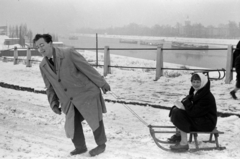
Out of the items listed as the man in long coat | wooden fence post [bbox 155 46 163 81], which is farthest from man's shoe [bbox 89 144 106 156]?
wooden fence post [bbox 155 46 163 81]

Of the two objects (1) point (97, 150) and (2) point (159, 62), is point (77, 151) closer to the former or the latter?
(1) point (97, 150)

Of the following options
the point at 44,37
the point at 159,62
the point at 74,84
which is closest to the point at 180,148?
the point at 74,84

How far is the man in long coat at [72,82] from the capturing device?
3.64 meters

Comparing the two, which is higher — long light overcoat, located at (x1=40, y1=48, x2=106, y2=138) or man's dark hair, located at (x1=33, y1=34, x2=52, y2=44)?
man's dark hair, located at (x1=33, y1=34, x2=52, y2=44)

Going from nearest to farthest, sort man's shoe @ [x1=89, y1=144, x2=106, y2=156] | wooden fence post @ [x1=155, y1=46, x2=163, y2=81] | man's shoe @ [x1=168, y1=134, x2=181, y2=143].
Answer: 1. man's shoe @ [x1=89, y1=144, x2=106, y2=156]
2. man's shoe @ [x1=168, y1=134, x2=181, y2=143]
3. wooden fence post @ [x1=155, y1=46, x2=163, y2=81]

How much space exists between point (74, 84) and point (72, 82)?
4 cm

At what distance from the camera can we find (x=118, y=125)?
5.46 meters

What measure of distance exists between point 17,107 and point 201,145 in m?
4.46

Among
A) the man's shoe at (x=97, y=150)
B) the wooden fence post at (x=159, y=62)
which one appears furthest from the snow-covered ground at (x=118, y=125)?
the wooden fence post at (x=159, y=62)

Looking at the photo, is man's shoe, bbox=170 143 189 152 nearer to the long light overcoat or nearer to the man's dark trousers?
the man's dark trousers

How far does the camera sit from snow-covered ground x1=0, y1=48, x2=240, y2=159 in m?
3.88

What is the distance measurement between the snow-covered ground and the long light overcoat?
581 mm

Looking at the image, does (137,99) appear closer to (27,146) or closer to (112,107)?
(112,107)

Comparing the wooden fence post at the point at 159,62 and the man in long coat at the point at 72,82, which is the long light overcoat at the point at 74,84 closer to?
the man in long coat at the point at 72,82
